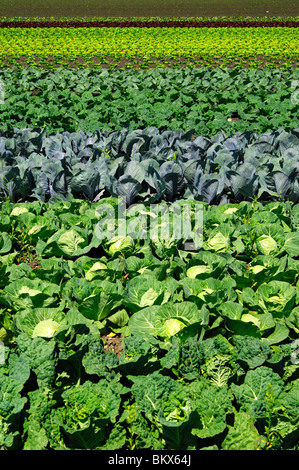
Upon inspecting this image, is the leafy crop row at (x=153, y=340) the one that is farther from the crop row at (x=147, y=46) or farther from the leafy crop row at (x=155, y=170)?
the crop row at (x=147, y=46)

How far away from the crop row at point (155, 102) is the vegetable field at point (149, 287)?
92 mm

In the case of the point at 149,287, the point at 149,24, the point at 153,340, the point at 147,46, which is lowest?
the point at 153,340

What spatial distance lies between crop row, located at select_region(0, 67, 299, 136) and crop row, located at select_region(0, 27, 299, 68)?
Answer: 11.4ft

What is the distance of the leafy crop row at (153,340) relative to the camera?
2.45 metres

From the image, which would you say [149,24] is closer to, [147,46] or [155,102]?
[147,46]

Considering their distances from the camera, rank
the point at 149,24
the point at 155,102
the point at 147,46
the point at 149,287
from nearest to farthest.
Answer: the point at 149,287 < the point at 155,102 < the point at 147,46 < the point at 149,24

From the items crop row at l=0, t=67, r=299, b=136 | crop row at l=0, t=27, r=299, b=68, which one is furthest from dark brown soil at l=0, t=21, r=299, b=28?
crop row at l=0, t=67, r=299, b=136

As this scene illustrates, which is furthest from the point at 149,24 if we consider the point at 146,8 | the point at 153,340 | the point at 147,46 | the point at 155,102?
the point at 153,340

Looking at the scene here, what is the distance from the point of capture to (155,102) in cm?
931

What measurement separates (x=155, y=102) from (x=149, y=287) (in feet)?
22.1

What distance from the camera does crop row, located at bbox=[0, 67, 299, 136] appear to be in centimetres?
767

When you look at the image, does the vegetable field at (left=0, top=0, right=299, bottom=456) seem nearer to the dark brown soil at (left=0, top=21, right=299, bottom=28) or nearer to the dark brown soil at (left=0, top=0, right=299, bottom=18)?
the dark brown soil at (left=0, top=21, right=299, bottom=28)

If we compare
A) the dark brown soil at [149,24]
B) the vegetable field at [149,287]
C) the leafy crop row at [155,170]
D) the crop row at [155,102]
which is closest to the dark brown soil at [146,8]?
the dark brown soil at [149,24]
